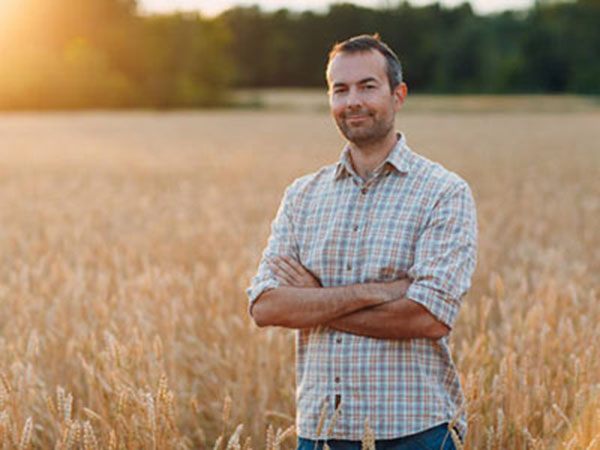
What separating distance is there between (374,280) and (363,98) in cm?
57

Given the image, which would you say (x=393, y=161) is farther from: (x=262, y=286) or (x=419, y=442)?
(x=419, y=442)

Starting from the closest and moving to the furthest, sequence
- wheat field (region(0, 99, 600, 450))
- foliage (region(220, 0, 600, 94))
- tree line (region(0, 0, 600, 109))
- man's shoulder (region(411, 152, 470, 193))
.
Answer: man's shoulder (region(411, 152, 470, 193)) < wheat field (region(0, 99, 600, 450)) < tree line (region(0, 0, 600, 109)) < foliage (region(220, 0, 600, 94))

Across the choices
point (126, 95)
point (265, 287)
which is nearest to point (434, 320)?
point (265, 287)

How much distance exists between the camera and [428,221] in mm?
2602

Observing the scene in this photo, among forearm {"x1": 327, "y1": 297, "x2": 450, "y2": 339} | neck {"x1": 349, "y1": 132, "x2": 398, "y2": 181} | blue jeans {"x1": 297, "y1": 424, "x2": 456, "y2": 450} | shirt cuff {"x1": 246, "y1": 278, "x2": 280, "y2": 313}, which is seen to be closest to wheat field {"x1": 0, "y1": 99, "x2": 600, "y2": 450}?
blue jeans {"x1": 297, "y1": 424, "x2": 456, "y2": 450}

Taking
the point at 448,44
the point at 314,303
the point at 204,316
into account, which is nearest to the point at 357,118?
the point at 314,303

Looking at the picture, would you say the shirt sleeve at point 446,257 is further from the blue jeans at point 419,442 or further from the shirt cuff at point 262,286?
the shirt cuff at point 262,286

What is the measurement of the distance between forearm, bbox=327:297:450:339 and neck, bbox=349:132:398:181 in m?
0.46

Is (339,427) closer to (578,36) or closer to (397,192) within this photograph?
(397,192)

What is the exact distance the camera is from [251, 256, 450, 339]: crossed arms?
2.51 m

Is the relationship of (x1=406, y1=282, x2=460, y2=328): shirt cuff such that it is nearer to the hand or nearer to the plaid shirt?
the plaid shirt

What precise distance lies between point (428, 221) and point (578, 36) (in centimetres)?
7445

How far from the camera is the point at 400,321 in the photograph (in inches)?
99.0

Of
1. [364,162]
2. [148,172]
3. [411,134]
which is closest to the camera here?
[364,162]
